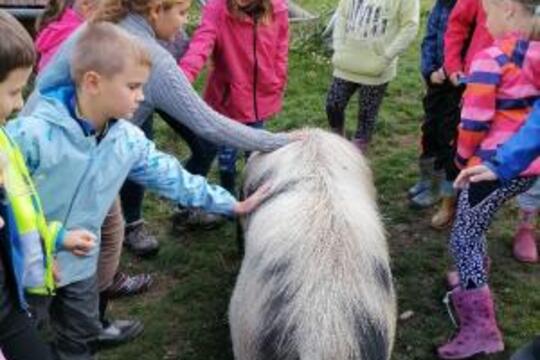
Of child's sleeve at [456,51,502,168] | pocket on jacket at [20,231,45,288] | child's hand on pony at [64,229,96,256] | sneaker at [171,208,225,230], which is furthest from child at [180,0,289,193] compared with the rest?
pocket on jacket at [20,231,45,288]

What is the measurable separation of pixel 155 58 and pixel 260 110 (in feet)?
3.98

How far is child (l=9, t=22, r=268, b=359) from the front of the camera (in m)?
2.48

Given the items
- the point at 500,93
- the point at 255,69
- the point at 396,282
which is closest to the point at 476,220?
the point at 500,93

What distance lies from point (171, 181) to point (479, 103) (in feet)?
4.36

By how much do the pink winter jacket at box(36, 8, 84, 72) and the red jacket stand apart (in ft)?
6.43

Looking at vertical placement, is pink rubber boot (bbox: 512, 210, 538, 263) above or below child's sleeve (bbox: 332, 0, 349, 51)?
below

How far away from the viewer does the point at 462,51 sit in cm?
424

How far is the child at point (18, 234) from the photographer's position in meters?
2.04

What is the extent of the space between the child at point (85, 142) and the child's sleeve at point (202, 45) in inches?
43.7

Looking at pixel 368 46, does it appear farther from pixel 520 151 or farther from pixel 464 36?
pixel 520 151

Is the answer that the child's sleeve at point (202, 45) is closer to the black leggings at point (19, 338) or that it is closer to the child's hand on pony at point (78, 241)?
the child's hand on pony at point (78, 241)

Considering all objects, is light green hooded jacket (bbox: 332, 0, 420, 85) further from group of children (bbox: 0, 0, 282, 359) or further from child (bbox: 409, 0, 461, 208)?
group of children (bbox: 0, 0, 282, 359)

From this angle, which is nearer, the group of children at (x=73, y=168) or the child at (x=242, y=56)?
the group of children at (x=73, y=168)

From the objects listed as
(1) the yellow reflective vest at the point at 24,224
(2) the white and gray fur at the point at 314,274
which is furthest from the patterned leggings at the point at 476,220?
(1) the yellow reflective vest at the point at 24,224
